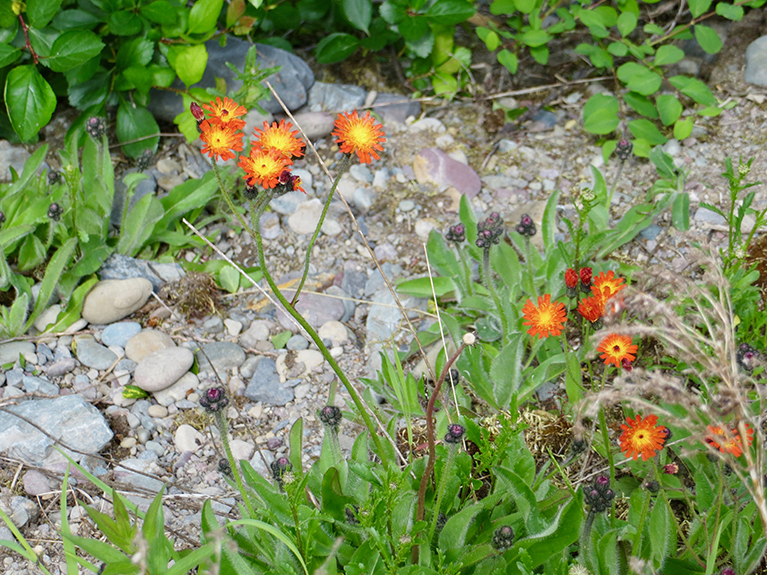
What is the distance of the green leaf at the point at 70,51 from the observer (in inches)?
105

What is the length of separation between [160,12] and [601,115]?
1.96 m

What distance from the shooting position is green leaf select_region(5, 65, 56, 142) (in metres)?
2.65

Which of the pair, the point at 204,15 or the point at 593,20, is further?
the point at 593,20

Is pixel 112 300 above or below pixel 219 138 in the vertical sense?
below

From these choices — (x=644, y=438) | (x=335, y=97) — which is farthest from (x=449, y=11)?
(x=644, y=438)

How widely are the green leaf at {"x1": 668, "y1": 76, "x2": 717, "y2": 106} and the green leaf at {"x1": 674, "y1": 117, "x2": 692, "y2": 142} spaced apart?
0.32ft

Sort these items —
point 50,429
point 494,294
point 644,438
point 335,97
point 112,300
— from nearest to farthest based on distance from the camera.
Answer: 1. point 644,438
2. point 50,429
3. point 494,294
4. point 112,300
5. point 335,97

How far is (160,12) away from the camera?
2.84 meters

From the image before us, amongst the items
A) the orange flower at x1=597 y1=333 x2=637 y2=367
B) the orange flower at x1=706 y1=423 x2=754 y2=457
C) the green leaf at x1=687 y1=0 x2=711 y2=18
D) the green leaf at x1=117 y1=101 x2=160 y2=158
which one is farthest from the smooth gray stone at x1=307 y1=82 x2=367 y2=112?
the orange flower at x1=706 y1=423 x2=754 y2=457

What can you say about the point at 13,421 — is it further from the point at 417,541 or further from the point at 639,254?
the point at 639,254

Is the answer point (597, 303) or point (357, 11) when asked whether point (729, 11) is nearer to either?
point (357, 11)

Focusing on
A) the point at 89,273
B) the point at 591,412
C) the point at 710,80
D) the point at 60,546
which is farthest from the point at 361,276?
the point at 710,80

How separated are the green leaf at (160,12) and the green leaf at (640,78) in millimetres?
1984

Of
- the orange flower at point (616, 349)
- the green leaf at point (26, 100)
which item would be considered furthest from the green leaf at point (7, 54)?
the orange flower at point (616, 349)
